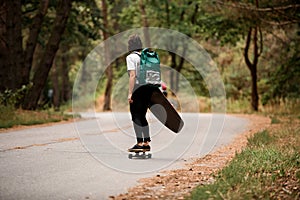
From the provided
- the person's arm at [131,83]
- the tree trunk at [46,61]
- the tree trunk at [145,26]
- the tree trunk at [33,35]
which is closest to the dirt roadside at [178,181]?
the person's arm at [131,83]

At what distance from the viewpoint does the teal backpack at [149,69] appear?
10.9 m

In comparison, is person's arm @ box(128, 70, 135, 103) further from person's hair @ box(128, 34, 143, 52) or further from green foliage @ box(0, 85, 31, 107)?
green foliage @ box(0, 85, 31, 107)

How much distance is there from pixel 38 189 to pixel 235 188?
2361mm

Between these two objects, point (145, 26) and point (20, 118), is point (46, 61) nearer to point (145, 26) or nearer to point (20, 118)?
point (20, 118)

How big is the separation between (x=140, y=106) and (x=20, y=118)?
10.9 metres

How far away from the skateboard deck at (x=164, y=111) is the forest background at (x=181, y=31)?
435 inches

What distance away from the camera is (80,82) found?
245 feet

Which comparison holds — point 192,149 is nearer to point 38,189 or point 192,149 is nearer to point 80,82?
point 38,189

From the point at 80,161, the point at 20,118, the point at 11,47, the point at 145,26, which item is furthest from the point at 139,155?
the point at 145,26

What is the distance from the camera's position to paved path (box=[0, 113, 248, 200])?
7.71 m

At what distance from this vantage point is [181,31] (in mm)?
46688

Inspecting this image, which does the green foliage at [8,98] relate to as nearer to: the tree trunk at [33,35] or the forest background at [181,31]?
the forest background at [181,31]

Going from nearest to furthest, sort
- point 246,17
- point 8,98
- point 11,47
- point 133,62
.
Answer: point 133,62 → point 8,98 → point 11,47 → point 246,17

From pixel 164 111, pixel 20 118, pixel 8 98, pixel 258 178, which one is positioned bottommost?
pixel 258 178
